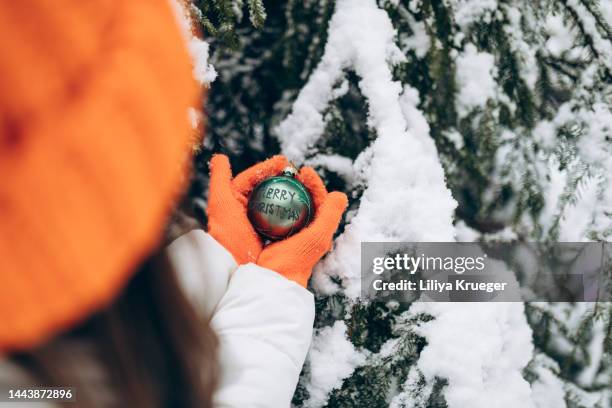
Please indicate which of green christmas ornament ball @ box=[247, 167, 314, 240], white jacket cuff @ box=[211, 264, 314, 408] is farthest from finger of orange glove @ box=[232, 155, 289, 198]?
white jacket cuff @ box=[211, 264, 314, 408]

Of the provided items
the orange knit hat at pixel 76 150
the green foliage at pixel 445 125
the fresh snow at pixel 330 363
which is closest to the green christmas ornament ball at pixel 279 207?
the green foliage at pixel 445 125

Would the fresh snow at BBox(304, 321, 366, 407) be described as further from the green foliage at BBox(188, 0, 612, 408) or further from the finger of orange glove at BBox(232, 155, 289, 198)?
the finger of orange glove at BBox(232, 155, 289, 198)

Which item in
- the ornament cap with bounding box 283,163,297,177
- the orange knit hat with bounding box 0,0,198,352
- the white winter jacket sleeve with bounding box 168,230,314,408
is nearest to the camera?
the orange knit hat with bounding box 0,0,198,352

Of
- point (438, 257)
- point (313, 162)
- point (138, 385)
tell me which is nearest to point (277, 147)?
point (313, 162)

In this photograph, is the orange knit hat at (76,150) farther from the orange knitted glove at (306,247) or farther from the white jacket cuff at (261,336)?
the orange knitted glove at (306,247)

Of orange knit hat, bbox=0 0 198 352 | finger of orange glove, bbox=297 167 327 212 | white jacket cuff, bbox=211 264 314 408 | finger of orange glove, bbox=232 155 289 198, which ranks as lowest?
white jacket cuff, bbox=211 264 314 408

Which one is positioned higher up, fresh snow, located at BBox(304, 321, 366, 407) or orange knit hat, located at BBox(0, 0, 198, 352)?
orange knit hat, located at BBox(0, 0, 198, 352)

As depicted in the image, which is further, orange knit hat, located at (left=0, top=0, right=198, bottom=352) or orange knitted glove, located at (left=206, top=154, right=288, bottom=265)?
orange knitted glove, located at (left=206, top=154, right=288, bottom=265)

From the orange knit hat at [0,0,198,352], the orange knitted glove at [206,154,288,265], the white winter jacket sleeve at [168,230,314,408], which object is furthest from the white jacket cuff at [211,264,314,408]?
the orange knit hat at [0,0,198,352]

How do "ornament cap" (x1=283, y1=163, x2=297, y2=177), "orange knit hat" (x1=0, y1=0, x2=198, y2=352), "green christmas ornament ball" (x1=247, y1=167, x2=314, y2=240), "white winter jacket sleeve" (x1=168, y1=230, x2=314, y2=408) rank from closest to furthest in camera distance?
"orange knit hat" (x1=0, y1=0, x2=198, y2=352) → "white winter jacket sleeve" (x1=168, y1=230, x2=314, y2=408) → "green christmas ornament ball" (x1=247, y1=167, x2=314, y2=240) → "ornament cap" (x1=283, y1=163, x2=297, y2=177)
